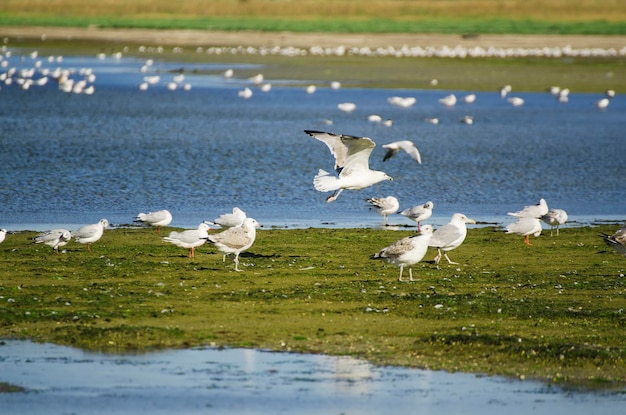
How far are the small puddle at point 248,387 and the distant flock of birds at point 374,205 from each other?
394 cm

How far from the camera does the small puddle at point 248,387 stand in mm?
9906

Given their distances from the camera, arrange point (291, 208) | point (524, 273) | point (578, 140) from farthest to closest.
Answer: point (578, 140), point (291, 208), point (524, 273)

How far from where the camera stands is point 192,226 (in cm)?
2064

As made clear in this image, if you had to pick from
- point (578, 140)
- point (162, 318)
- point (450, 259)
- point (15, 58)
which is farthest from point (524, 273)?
point (15, 58)

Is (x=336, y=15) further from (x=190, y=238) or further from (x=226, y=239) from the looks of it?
(x=226, y=239)

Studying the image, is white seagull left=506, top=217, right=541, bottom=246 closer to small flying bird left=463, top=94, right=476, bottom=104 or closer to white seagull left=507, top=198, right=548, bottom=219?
white seagull left=507, top=198, right=548, bottom=219

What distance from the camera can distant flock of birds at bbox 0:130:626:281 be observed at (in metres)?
15.2

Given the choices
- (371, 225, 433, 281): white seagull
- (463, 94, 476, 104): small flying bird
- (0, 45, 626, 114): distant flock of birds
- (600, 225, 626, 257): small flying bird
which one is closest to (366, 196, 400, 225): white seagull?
(600, 225, 626, 257): small flying bird

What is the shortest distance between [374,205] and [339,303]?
25.3ft

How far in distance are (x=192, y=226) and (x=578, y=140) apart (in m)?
19.9

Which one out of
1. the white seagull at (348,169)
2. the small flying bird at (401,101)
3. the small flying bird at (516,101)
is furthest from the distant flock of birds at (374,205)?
the small flying bird at (516,101)

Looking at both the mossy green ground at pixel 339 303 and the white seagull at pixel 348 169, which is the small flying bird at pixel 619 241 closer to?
the mossy green ground at pixel 339 303

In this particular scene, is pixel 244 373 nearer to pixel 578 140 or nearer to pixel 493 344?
pixel 493 344

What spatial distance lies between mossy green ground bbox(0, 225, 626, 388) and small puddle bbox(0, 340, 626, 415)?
382mm
